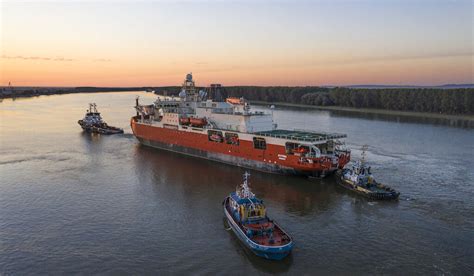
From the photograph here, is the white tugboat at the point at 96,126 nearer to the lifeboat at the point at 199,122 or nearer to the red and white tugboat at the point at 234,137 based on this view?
the red and white tugboat at the point at 234,137

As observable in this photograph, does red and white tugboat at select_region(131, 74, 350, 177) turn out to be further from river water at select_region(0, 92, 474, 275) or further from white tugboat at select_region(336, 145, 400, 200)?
white tugboat at select_region(336, 145, 400, 200)

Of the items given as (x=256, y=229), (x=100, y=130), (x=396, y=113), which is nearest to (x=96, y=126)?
(x=100, y=130)

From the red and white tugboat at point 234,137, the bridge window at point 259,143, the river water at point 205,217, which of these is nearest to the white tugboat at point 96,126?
the red and white tugboat at point 234,137

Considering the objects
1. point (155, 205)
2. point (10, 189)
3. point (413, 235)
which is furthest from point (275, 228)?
point (10, 189)

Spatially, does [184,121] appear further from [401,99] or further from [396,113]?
[401,99]

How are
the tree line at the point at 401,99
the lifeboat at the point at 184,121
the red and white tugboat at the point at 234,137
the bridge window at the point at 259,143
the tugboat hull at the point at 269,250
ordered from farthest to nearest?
the tree line at the point at 401,99 → the lifeboat at the point at 184,121 → the bridge window at the point at 259,143 → the red and white tugboat at the point at 234,137 → the tugboat hull at the point at 269,250

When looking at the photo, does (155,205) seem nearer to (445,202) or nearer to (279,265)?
(279,265)
